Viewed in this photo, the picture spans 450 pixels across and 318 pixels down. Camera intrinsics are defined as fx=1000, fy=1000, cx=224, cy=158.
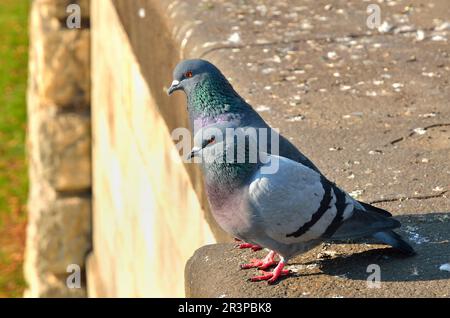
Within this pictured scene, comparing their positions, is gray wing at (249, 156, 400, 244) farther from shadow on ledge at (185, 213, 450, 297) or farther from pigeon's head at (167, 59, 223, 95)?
pigeon's head at (167, 59, 223, 95)

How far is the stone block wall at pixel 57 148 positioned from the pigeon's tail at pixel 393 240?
4.96 metres

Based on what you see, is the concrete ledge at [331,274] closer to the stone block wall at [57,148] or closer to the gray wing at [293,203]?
the gray wing at [293,203]

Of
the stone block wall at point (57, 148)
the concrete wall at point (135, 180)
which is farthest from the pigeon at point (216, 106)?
the stone block wall at point (57, 148)

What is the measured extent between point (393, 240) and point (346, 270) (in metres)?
0.18

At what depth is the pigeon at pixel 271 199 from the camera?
3010 mm

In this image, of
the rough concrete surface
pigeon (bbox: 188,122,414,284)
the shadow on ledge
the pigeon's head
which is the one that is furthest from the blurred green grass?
pigeon (bbox: 188,122,414,284)

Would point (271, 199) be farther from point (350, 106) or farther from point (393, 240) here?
point (350, 106)

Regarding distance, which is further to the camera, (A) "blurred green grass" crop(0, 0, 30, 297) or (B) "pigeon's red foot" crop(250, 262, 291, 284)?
(A) "blurred green grass" crop(0, 0, 30, 297)

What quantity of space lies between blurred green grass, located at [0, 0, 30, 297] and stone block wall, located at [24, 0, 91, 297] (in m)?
0.80

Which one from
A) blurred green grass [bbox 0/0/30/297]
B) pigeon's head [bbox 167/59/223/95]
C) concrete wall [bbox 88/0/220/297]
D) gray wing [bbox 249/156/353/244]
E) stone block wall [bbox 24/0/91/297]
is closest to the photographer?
gray wing [bbox 249/156/353/244]

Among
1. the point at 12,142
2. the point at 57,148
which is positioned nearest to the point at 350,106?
the point at 57,148

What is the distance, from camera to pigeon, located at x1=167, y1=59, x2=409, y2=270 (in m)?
3.29

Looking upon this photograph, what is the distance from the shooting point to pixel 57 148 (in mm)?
7840

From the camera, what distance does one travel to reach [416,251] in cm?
325
